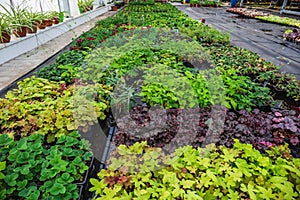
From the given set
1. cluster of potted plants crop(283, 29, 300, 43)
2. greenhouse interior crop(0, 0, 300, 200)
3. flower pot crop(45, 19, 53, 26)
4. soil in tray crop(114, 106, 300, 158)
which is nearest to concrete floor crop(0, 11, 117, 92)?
greenhouse interior crop(0, 0, 300, 200)

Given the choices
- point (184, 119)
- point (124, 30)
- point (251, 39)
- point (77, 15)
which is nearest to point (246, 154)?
point (184, 119)

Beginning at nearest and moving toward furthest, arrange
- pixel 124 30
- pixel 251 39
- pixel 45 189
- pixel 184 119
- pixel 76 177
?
pixel 45 189 < pixel 76 177 < pixel 184 119 < pixel 124 30 < pixel 251 39

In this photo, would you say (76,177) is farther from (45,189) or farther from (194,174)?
(194,174)

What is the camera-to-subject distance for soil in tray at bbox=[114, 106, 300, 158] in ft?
5.81

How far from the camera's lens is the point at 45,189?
1.28 m

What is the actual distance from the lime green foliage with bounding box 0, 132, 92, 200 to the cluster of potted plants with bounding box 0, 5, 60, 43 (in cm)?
361

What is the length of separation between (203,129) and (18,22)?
4837 millimetres

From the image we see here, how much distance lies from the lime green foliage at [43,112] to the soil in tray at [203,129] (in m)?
0.35

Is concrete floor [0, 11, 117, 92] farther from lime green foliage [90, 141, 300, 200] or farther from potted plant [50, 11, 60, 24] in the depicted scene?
lime green foliage [90, 141, 300, 200]

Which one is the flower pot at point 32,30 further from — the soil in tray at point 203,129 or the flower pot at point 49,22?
the soil in tray at point 203,129

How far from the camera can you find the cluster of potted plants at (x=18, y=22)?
4184 millimetres

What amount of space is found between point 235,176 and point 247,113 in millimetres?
983

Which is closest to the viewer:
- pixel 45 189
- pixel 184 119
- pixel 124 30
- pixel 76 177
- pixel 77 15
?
pixel 45 189

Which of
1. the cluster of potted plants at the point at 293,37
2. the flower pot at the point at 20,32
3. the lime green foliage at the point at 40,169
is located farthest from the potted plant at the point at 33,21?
the cluster of potted plants at the point at 293,37
